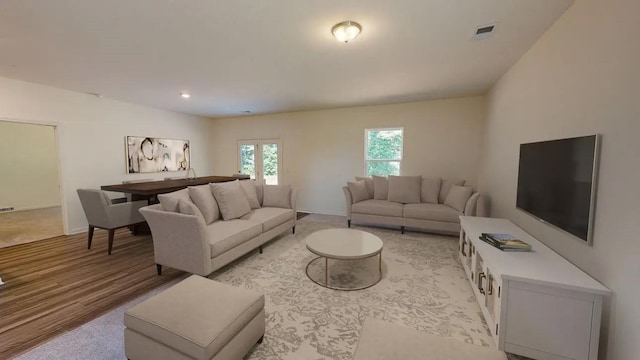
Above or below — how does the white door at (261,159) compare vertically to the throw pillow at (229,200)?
above

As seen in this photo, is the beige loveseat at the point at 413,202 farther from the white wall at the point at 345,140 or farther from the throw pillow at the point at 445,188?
the white wall at the point at 345,140

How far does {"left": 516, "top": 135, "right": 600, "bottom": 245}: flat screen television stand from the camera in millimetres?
1554

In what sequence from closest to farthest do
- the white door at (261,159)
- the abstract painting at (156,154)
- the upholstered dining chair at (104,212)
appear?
the upholstered dining chair at (104,212) → the abstract painting at (156,154) → the white door at (261,159)

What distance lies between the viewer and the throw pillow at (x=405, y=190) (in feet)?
14.7

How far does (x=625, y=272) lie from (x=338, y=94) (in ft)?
12.8

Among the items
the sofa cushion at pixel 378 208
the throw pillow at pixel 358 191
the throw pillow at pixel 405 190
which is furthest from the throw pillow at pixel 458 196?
the throw pillow at pixel 358 191

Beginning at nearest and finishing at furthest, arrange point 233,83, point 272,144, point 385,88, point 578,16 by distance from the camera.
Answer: point 578,16 → point 233,83 → point 385,88 → point 272,144

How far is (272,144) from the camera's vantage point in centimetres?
643

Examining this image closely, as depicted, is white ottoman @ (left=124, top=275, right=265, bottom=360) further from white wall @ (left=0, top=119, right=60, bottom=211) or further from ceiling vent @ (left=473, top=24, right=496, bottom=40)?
white wall @ (left=0, top=119, right=60, bottom=211)

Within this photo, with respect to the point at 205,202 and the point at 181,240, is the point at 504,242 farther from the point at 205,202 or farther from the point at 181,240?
the point at 205,202

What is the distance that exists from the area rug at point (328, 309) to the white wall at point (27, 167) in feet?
19.5

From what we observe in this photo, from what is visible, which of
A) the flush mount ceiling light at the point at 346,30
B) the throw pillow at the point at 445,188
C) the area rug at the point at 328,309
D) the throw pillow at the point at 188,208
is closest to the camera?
the area rug at the point at 328,309

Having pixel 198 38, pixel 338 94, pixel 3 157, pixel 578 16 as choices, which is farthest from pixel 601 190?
pixel 3 157

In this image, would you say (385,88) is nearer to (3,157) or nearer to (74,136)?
(74,136)
